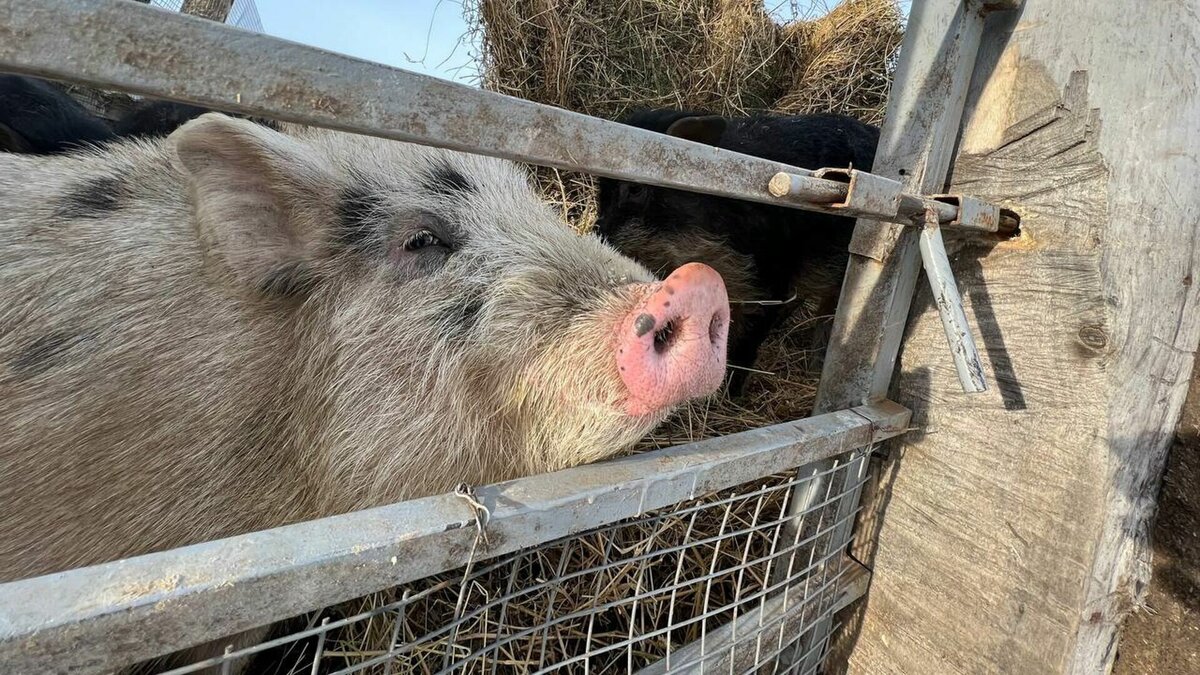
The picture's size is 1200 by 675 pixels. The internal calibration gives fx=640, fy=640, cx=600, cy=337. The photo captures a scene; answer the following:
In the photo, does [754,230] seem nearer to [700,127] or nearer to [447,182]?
[700,127]

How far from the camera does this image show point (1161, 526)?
1.64 meters

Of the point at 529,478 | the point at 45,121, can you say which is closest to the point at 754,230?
the point at 529,478

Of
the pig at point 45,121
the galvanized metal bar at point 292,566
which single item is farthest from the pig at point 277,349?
the pig at point 45,121

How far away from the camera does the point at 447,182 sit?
6.76ft

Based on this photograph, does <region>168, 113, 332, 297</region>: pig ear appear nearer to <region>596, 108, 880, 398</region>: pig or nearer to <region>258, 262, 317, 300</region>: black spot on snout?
<region>258, 262, 317, 300</region>: black spot on snout

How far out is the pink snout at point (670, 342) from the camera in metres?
1.47

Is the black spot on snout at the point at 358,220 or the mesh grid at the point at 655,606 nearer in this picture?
the mesh grid at the point at 655,606

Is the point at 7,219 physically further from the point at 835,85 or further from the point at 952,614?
the point at 835,85

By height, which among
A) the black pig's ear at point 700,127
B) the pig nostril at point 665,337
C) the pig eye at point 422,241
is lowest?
the pig nostril at point 665,337

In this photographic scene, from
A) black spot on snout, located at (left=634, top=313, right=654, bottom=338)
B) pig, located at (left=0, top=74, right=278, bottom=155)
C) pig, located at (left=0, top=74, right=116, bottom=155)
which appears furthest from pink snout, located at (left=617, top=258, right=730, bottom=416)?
pig, located at (left=0, top=74, right=116, bottom=155)

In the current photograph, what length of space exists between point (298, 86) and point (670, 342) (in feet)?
3.19

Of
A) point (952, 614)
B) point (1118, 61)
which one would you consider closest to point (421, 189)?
point (1118, 61)

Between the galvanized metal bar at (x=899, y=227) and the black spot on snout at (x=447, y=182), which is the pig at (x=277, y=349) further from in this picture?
the galvanized metal bar at (x=899, y=227)

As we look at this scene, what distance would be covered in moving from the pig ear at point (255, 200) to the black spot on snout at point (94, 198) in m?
0.43
